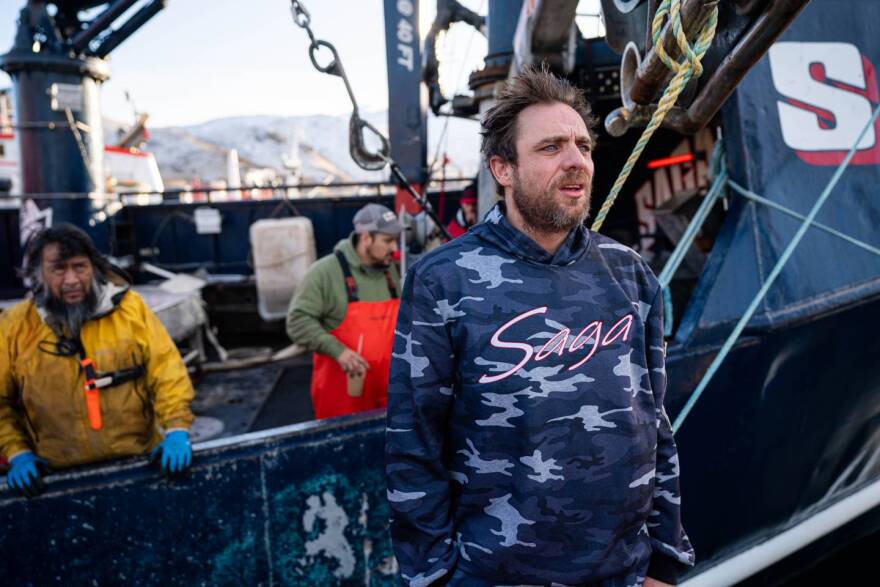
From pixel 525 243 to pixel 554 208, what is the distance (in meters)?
0.12

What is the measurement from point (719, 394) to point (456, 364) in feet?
5.93

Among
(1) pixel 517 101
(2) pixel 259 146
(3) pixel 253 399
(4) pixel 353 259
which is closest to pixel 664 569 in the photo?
(1) pixel 517 101

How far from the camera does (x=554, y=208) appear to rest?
1385 millimetres

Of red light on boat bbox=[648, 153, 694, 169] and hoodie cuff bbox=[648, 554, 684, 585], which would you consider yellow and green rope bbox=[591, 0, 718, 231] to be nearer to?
hoodie cuff bbox=[648, 554, 684, 585]

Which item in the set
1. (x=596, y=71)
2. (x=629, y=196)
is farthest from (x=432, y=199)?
(x=596, y=71)

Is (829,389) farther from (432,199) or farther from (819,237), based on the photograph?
(432,199)

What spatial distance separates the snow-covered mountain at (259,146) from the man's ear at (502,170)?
33.3 m

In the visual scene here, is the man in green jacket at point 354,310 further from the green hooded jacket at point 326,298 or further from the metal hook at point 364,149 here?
the metal hook at point 364,149

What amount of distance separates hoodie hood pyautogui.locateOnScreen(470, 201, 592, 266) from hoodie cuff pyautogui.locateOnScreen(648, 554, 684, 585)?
88 cm

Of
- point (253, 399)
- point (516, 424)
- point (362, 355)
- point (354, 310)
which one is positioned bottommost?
point (253, 399)

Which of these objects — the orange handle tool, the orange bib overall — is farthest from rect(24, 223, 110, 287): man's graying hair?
the orange bib overall

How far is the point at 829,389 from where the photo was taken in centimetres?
279

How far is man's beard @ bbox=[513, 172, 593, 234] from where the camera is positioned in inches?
54.4

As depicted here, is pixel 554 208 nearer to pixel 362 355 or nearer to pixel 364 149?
pixel 364 149
